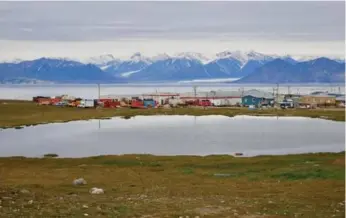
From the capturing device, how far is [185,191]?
19094mm

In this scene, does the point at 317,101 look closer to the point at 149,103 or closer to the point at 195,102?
the point at 195,102

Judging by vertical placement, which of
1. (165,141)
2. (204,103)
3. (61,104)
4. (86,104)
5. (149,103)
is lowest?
(165,141)

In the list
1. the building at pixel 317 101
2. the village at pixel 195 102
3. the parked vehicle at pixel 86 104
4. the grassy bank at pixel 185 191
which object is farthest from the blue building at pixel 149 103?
the grassy bank at pixel 185 191

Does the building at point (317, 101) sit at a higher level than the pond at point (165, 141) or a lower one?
higher

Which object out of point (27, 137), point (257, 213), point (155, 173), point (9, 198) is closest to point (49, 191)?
point (9, 198)

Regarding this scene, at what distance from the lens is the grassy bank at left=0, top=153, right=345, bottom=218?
13586mm

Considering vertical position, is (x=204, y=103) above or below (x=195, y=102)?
below

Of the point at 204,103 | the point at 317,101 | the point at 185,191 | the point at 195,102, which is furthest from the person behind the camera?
the point at 195,102

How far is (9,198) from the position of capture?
47.3 ft

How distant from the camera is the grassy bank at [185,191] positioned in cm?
1359

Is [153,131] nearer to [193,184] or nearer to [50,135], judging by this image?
[50,135]

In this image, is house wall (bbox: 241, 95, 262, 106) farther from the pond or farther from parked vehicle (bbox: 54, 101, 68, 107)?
the pond

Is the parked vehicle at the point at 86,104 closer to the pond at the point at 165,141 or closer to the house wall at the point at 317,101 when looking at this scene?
the house wall at the point at 317,101

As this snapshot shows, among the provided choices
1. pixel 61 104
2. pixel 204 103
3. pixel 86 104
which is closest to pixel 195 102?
pixel 204 103
